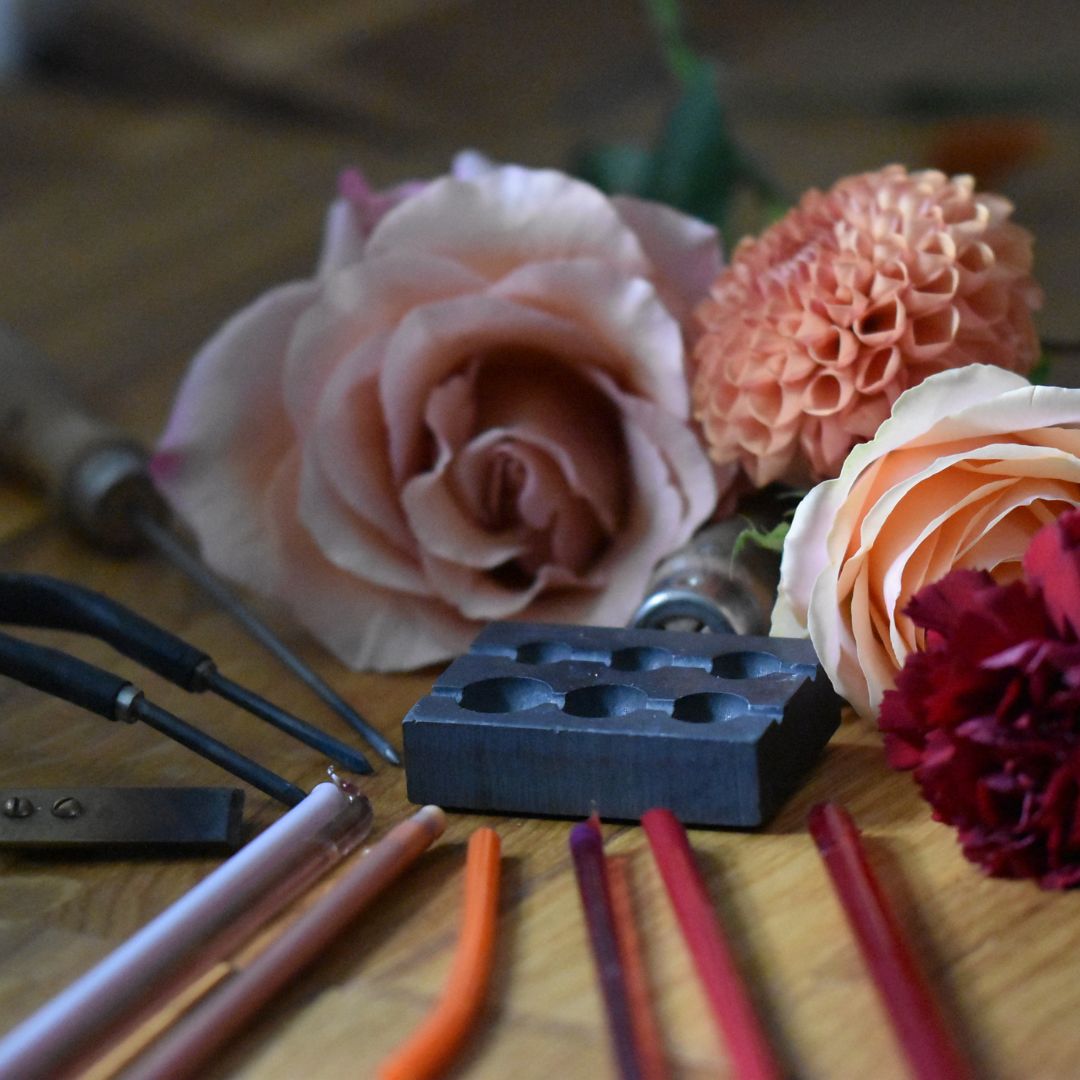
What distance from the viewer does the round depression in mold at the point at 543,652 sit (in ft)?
1.82

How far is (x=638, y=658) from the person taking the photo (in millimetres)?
551

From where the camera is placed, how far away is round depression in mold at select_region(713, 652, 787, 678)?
0.53m

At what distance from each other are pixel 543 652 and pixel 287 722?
9cm

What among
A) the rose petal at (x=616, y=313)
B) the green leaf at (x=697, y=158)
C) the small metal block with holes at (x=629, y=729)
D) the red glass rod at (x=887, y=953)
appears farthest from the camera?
the green leaf at (x=697, y=158)

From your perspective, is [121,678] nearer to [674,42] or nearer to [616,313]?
[616,313]

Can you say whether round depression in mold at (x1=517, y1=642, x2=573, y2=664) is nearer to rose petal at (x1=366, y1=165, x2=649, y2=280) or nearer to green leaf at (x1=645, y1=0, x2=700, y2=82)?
rose petal at (x1=366, y1=165, x2=649, y2=280)

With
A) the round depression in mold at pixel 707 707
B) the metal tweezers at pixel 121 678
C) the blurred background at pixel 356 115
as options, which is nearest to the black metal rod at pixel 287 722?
the metal tweezers at pixel 121 678

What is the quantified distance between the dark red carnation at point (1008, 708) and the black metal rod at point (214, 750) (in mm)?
196

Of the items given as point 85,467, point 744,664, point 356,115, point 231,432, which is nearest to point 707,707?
point 744,664

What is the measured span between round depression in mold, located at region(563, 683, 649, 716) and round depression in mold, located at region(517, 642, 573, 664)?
0.03 meters

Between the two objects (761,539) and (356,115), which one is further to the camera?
(356,115)

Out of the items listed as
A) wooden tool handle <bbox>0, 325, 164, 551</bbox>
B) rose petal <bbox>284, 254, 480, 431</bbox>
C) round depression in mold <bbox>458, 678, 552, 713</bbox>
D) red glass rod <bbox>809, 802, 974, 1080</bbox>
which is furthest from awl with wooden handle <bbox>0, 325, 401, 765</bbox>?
red glass rod <bbox>809, 802, 974, 1080</bbox>

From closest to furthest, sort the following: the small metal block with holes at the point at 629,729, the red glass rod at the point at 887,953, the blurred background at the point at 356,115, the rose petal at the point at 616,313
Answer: the red glass rod at the point at 887,953 → the small metal block with holes at the point at 629,729 → the rose petal at the point at 616,313 → the blurred background at the point at 356,115

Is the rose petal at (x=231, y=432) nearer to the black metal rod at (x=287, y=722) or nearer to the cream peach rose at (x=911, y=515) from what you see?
the black metal rod at (x=287, y=722)
